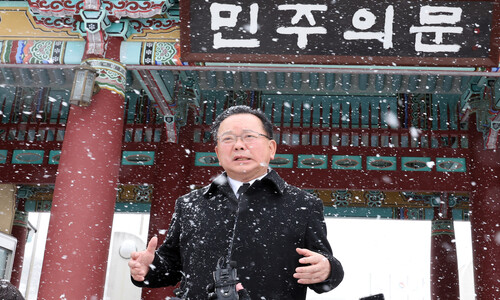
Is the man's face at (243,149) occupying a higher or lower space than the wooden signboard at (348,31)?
lower

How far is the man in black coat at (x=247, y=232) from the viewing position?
1429mm

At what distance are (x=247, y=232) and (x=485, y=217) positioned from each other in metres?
6.22

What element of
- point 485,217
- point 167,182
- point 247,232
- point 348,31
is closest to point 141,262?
point 247,232

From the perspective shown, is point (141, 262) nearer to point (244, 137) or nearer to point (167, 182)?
point (244, 137)

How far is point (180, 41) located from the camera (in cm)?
525

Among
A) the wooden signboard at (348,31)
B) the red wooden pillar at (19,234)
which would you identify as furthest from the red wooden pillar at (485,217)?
the red wooden pillar at (19,234)

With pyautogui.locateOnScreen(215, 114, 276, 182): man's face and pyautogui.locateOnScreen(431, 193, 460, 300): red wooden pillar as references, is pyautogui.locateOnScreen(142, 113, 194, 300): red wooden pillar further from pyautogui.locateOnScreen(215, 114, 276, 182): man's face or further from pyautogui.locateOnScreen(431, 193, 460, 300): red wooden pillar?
pyautogui.locateOnScreen(215, 114, 276, 182): man's face

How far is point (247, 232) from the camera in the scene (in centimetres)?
146

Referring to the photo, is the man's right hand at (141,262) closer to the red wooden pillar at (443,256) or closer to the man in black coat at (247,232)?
the man in black coat at (247,232)

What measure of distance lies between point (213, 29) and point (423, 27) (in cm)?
194

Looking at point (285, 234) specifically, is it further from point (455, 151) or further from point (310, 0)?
point (455, 151)

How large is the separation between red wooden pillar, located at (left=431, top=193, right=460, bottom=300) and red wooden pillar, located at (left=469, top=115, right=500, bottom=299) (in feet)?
8.52

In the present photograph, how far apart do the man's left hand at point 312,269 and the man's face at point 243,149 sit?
1.08 ft

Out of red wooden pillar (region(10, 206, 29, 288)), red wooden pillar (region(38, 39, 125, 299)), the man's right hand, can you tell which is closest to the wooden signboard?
red wooden pillar (region(38, 39, 125, 299))
